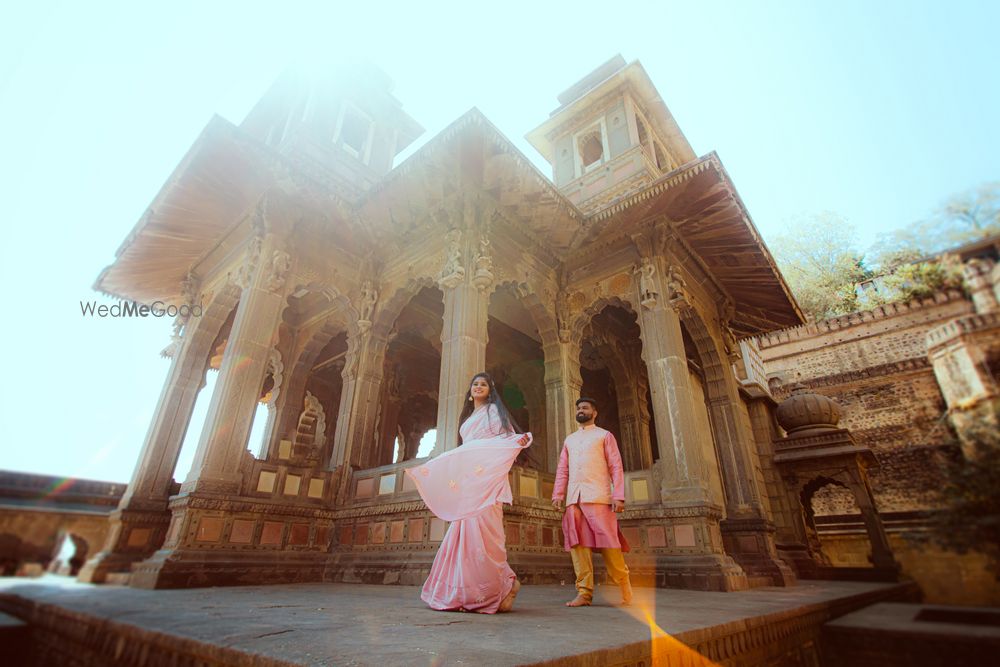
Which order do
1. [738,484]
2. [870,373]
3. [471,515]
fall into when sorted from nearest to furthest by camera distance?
[870,373] < [471,515] < [738,484]

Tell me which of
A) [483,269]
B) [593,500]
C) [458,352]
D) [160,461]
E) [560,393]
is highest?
[483,269]

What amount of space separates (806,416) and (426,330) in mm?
9166

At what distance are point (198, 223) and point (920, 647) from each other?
11174 millimetres

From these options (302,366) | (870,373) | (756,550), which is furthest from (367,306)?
(870,373)

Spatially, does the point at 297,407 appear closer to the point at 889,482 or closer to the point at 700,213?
the point at 700,213

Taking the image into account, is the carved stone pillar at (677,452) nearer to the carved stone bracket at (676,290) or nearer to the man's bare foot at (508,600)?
the carved stone bracket at (676,290)

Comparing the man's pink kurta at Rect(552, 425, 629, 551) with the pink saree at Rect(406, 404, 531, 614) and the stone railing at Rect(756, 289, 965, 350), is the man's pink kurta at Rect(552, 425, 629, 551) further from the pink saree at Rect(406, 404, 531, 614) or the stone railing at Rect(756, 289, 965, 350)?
the stone railing at Rect(756, 289, 965, 350)

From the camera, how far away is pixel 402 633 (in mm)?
2344

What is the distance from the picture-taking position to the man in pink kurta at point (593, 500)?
4.17 m

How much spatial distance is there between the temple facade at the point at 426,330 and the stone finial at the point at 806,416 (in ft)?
1.12

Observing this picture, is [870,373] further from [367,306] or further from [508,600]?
[367,306]

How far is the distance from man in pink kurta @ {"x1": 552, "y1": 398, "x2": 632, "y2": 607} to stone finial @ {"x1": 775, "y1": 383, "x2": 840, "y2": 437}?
7526mm

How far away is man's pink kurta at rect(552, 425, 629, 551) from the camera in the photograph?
4223mm

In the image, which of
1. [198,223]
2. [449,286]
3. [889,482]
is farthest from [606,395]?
[889,482]
